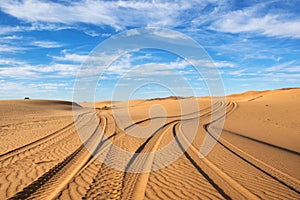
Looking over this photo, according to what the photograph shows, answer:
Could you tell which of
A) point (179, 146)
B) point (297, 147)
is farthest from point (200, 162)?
point (297, 147)

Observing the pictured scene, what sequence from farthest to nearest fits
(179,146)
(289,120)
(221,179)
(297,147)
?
(289,120) < (297,147) < (179,146) < (221,179)

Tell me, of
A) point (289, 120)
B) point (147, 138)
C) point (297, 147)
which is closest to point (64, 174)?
point (147, 138)

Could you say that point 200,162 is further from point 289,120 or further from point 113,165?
point 289,120

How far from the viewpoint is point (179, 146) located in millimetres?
11367

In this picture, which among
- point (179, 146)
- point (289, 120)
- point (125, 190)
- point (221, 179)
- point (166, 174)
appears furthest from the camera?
point (289, 120)

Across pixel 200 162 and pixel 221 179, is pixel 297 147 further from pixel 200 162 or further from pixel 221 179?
pixel 221 179

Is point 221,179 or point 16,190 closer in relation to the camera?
point 16,190

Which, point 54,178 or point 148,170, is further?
point 148,170

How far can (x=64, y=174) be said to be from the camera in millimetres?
7254

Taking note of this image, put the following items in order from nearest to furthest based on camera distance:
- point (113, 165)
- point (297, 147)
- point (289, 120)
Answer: point (113, 165) < point (297, 147) < point (289, 120)

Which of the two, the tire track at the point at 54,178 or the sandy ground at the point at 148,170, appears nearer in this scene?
the tire track at the point at 54,178

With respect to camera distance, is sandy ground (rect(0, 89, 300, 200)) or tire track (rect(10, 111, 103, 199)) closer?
tire track (rect(10, 111, 103, 199))

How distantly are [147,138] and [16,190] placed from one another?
25.5ft

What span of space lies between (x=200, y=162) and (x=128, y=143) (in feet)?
13.3
